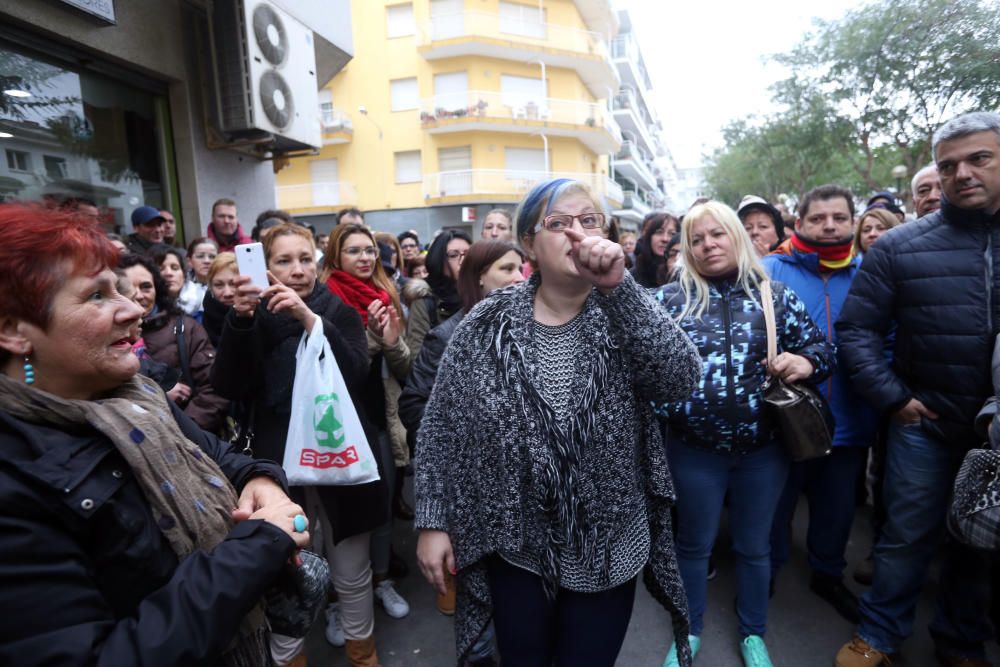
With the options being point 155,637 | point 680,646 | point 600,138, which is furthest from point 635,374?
point 600,138

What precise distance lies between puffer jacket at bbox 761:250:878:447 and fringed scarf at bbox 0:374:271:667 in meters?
2.86

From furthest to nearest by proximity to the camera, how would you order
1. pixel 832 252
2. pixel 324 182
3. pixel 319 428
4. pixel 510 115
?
pixel 324 182 < pixel 510 115 < pixel 832 252 < pixel 319 428

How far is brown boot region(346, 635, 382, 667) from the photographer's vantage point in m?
2.71

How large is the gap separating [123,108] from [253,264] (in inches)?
189

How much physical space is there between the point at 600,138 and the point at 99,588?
96.1ft

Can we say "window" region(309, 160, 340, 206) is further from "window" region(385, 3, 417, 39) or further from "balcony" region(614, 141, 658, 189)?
"balcony" region(614, 141, 658, 189)

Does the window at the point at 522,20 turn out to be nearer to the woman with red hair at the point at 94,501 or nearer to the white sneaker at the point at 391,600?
the white sneaker at the point at 391,600

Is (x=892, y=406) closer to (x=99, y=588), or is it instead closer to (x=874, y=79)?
(x=99, y=588)

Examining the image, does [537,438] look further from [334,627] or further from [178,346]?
[178,346]

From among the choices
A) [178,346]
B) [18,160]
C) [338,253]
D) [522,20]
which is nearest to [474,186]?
[522,20]

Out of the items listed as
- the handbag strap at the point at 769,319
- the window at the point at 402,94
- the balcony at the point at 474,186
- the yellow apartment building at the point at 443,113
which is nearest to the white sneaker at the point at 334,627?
the handbag strap at the point at 769,319

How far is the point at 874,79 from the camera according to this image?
657 centimetres

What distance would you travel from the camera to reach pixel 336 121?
80.9ft

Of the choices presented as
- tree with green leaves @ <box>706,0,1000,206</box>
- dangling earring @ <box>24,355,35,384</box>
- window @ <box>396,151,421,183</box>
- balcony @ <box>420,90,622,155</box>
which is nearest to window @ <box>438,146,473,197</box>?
balcony @ <box>420,90,622,155</box>
